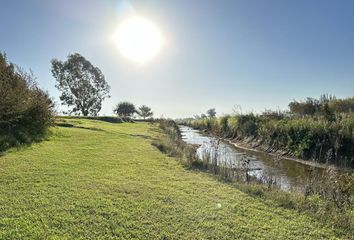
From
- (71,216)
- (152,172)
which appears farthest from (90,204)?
(152,172)

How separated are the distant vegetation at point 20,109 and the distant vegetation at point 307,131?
907 centimetres

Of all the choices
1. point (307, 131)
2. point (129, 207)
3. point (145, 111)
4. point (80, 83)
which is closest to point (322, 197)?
point (129, 207)

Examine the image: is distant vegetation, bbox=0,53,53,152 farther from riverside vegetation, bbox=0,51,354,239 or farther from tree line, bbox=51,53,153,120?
tree line, bbox=51,53,153,120

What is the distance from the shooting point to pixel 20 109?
11.8 metres

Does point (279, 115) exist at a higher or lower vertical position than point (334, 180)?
higher

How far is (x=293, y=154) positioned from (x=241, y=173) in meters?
7.60

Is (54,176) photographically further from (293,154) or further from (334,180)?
(293,154)

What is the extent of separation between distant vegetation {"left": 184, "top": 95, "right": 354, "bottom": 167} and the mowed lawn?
342 cm

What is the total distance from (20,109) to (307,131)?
14.0 meters

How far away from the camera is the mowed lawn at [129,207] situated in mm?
4441

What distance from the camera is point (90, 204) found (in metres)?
5.36

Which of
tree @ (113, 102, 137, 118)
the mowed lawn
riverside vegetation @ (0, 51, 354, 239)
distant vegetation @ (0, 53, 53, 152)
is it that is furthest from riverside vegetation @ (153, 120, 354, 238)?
tree @ (113, 102, 137, 118)

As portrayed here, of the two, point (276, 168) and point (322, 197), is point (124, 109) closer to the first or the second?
point (276, 168)

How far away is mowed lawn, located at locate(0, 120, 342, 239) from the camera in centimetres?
444
